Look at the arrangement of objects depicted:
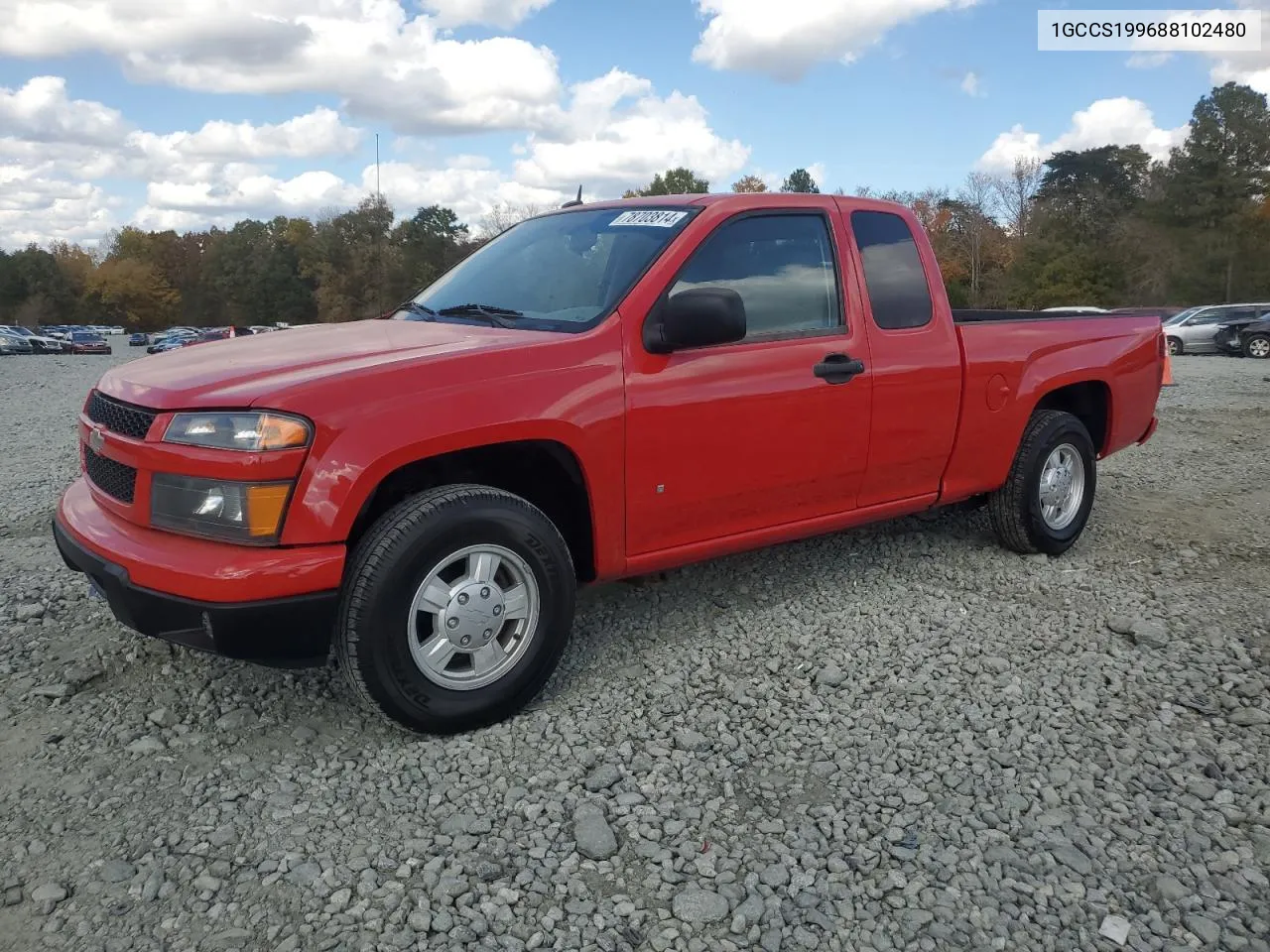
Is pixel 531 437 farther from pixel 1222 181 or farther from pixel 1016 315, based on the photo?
pixel 1222 181

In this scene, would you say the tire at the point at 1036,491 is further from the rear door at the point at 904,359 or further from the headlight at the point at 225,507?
the headlight at the point at 225,507

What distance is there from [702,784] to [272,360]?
1952 mm

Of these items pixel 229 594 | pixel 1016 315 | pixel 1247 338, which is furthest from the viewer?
pixel 1247 338

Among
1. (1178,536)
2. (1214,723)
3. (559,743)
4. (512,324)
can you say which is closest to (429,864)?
(559,743)

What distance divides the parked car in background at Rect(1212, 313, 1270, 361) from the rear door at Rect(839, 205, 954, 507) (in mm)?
22406

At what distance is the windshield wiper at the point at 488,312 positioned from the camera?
3.82 m

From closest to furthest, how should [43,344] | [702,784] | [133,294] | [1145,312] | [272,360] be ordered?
1. [702,784]
2. [272,360]
3. [1145,312]
4. [43,344]
5. [133,294]

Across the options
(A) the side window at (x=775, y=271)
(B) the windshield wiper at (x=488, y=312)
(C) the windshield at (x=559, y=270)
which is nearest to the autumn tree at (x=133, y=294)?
(C) the windshield at (x=559, y=270)

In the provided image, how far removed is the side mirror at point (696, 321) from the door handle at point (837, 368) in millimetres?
591

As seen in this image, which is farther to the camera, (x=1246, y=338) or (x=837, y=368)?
(x=1246, y=338)

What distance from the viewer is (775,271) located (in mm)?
4070

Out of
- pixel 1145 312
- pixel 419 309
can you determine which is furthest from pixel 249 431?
pixel 1145 312

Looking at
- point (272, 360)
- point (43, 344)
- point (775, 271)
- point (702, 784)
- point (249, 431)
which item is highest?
point (775, 271)

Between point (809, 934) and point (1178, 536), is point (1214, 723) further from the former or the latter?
point (1178, 536)
